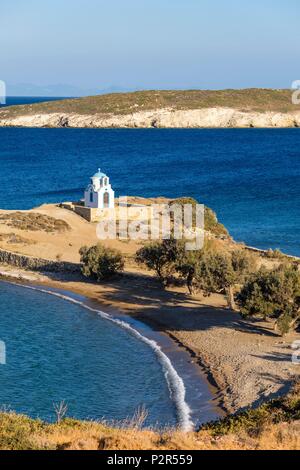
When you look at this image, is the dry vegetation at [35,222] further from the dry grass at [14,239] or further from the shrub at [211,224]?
the shrub at [211,224]

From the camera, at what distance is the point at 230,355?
2603 centimetres

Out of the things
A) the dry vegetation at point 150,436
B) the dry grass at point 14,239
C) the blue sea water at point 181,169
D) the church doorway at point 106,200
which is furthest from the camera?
the blue sea water at point 181,169

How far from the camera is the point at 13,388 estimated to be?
76.8 ft

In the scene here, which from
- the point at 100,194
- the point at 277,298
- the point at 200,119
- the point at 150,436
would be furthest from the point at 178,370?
the point at 200,119

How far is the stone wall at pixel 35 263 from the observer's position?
40062 mm

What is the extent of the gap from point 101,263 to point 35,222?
13465 millimetres

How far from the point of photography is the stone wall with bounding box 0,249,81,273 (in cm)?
4006

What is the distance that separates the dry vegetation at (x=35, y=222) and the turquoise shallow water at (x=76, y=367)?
47.6ft

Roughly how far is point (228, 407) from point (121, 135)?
143 meters

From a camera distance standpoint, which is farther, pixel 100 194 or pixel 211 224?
pixel 211 224

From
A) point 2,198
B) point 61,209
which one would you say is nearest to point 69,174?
point 2,198

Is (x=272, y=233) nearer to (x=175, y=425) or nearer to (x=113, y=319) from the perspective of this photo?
(x=113, y=319)

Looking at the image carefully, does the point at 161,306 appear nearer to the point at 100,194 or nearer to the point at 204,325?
the point at 204,325

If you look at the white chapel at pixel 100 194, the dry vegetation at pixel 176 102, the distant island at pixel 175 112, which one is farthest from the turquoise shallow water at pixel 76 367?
the dry vegetation at pixel 176 102
